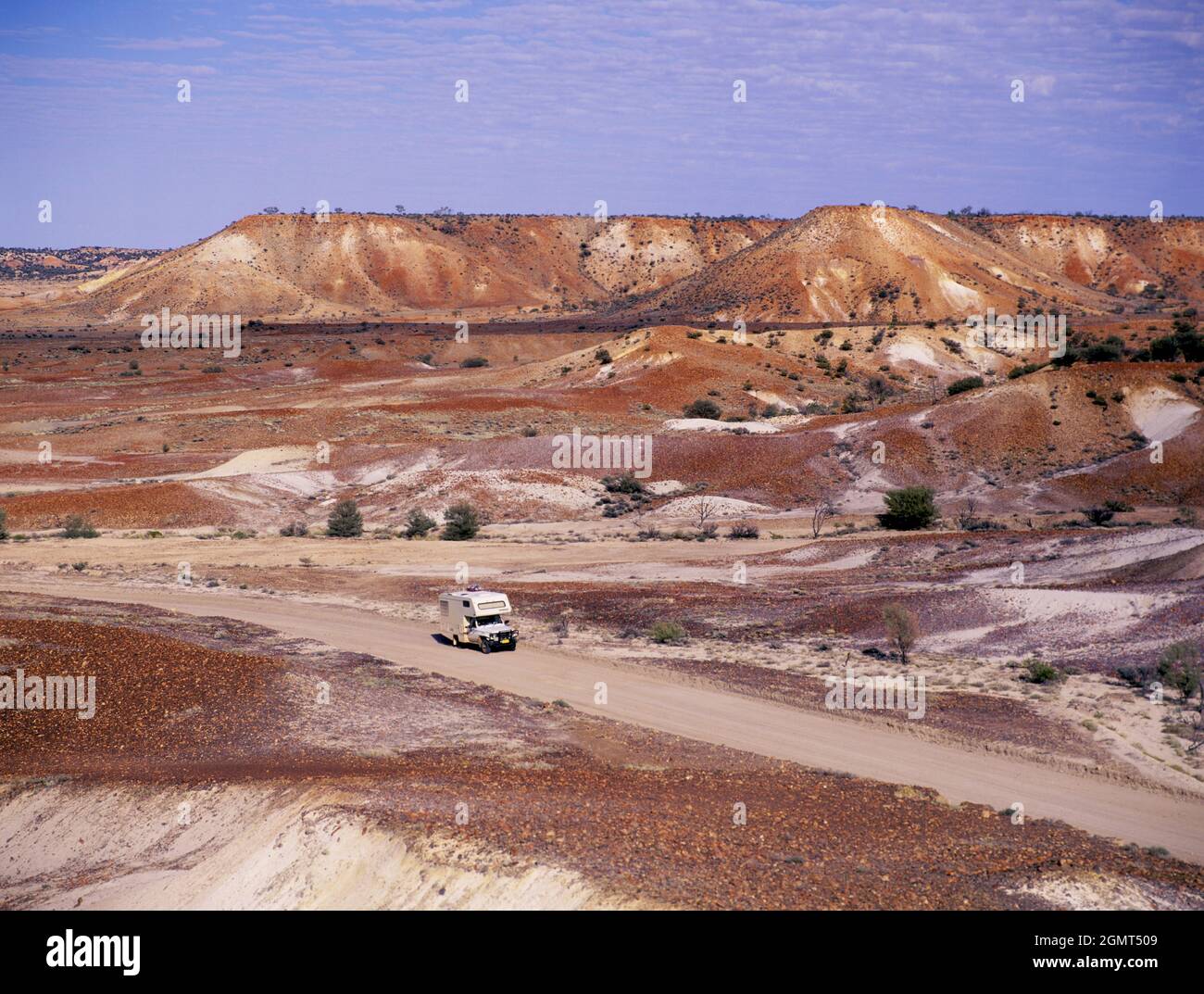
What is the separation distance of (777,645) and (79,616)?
18.6 m

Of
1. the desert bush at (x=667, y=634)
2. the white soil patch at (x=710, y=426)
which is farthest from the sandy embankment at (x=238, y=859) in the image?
the white soil patch at (x=710, y=426)

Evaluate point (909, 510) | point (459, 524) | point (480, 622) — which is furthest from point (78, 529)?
point (909, 510)

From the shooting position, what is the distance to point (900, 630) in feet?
94.3

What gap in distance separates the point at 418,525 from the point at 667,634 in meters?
23.4

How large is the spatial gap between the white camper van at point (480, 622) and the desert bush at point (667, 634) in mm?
3790

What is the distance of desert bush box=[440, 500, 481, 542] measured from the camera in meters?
51.2

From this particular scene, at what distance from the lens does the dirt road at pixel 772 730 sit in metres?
18.7

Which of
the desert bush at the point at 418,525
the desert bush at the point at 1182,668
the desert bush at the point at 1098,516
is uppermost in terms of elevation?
the desert bush at the point at 1098,516

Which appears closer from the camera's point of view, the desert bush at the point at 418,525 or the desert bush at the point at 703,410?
the desert bush at the point at 418,525

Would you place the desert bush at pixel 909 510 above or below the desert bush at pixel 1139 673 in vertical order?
above

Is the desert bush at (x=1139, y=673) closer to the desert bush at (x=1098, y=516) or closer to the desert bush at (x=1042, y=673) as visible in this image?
the desert bush at (x=1042, y=673)

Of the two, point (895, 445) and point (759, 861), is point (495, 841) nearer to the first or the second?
point (759, 861)

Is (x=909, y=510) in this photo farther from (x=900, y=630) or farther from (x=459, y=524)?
(x=900, y=630)

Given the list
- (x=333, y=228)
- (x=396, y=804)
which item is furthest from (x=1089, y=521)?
(x=333, y=228)
